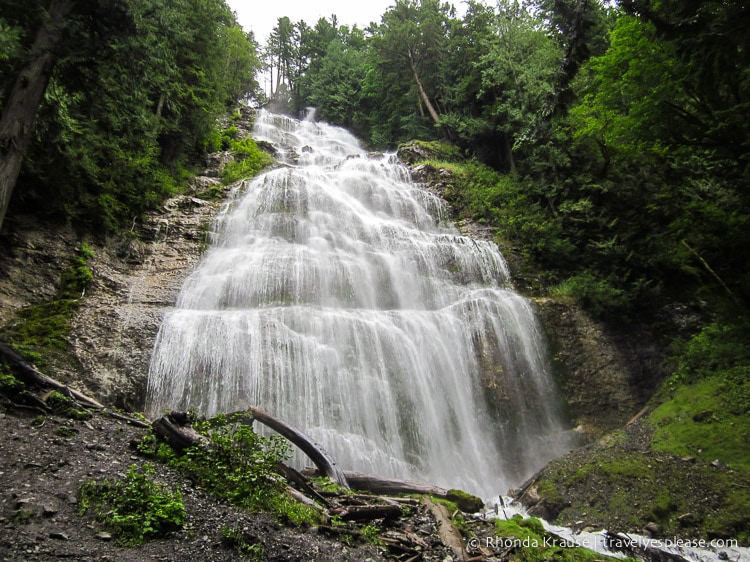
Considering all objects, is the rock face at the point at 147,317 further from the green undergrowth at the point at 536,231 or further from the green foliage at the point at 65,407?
the green foliage at the point at 65,407

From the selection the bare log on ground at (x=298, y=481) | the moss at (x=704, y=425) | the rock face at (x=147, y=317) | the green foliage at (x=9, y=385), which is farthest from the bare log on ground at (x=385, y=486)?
the rock face at (x=147, y=317)

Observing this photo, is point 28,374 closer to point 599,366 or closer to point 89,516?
point 89,516

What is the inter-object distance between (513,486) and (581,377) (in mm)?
4174

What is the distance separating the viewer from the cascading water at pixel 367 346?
905cm

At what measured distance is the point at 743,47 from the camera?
5.33 m

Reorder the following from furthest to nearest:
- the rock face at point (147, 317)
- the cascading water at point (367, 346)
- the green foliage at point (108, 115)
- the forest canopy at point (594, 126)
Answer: the cascading water at point (367, 346) → the rock face at point (147, 317) → the green foliage at point (108, 115) → the forest canopy at point (594, 126)

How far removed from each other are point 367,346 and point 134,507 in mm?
7177

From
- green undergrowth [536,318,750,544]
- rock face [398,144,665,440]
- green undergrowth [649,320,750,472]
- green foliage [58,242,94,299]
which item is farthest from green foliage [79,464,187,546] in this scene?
rock face [398,144,665,440]

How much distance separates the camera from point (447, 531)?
192 inches

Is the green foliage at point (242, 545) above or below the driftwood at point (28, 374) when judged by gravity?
below

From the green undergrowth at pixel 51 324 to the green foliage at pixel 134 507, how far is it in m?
5.20

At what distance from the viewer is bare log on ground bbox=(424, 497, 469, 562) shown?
4441mm

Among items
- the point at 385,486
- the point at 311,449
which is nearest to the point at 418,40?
the point at 311,449

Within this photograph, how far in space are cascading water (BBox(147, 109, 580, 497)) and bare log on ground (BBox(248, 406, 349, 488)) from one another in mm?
2140
